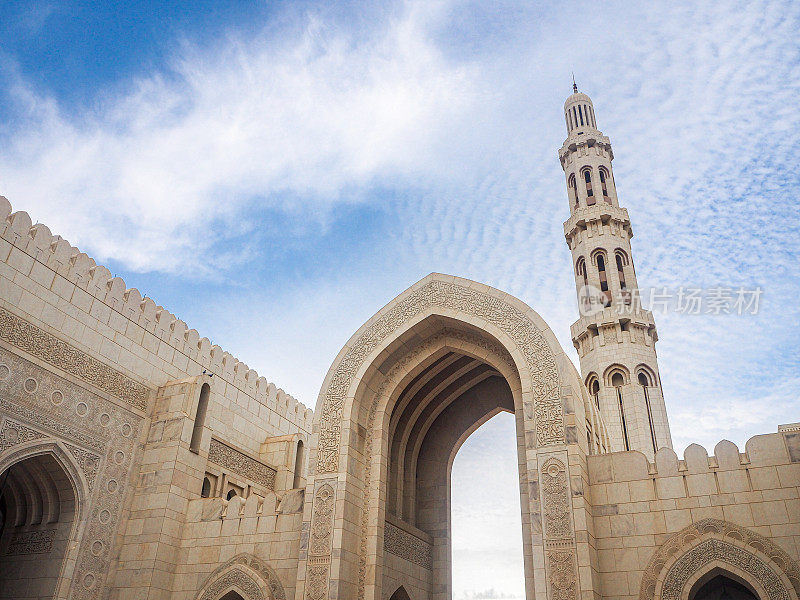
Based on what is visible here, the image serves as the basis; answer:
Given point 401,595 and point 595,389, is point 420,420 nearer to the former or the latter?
point 401,595

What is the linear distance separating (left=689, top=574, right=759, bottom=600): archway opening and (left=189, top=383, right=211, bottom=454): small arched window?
896cm

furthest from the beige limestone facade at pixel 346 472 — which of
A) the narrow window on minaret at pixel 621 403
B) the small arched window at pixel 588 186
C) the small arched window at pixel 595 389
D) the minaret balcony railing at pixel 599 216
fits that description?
the small arched window at pixel 588 186

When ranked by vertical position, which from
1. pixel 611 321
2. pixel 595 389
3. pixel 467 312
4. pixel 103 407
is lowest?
pixel 103 407

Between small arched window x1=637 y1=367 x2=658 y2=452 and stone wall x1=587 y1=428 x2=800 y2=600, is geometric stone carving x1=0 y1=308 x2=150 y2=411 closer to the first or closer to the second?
stone wall x1=587 y1=428 x2=800 y2=600

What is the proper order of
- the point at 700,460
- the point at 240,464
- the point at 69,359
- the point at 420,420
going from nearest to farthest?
the point at 700,460 → the point at 69,359 → the point at 420,420 → the point at 240,464

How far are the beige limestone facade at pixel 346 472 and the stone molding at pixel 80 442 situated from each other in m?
0.03

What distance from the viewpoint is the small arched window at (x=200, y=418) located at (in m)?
12.2

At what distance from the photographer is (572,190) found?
23.3 metres

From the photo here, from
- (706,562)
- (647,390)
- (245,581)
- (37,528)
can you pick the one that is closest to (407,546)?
(245,581)

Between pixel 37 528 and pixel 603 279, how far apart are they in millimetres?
16949

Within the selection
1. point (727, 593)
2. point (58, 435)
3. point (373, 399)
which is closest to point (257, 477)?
point (373, 399)

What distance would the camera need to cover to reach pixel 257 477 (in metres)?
14.5

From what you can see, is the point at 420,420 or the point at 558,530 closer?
the point at 558,530

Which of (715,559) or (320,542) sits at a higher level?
(320,542)
